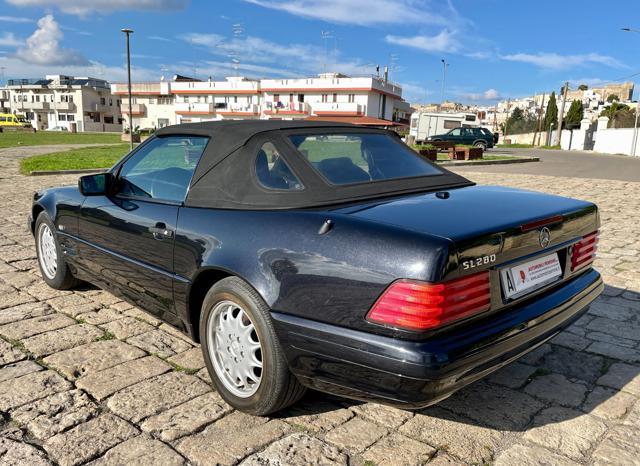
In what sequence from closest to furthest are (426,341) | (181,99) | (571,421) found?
(426,341), (571,421), (181,99)

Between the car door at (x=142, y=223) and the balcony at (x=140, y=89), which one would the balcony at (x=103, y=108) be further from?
the car door at (x=142, y=223)

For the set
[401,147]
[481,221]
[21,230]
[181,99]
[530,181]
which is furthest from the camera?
[181,99]

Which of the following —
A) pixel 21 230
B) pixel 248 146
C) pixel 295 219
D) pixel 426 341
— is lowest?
pixel 21 230

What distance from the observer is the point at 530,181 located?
14.3m

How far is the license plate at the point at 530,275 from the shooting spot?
7.35ft

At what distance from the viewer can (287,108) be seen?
66000 millimetres

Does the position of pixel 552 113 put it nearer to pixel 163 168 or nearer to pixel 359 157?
pixel 359 157

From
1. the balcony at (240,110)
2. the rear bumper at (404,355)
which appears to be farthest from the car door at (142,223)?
the balcony at (240,110)

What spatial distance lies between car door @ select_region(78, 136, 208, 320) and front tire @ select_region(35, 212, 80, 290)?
528 mm

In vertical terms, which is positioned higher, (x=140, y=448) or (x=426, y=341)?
(x=426, y=341)

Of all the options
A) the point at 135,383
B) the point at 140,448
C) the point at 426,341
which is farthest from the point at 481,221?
the point at 135,383

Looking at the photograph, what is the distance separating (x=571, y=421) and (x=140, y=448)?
2.10 m

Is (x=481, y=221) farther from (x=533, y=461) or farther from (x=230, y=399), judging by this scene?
(x=230, y=399)

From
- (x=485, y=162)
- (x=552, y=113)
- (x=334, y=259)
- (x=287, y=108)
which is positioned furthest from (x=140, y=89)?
(x=334, y=259)
